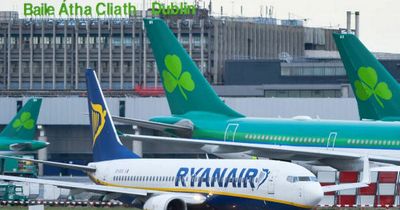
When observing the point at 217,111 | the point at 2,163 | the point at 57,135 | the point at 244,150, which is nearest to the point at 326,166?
the point at 244,150

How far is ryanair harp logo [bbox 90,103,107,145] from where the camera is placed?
5503 centimetres

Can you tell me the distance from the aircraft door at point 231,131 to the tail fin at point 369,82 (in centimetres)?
789

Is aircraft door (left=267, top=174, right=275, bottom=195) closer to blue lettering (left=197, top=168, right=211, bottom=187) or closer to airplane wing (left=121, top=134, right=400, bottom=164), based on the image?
blue lettering (left=197, top=168, right=211, bottom=187)

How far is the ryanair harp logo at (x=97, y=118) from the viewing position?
5503 centimetres

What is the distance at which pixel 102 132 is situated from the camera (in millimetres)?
55000

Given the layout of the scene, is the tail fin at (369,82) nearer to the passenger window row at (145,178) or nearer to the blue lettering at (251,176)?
the passenger window row at (145,178)

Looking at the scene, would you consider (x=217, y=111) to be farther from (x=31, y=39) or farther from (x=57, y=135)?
(x=31, y=39)

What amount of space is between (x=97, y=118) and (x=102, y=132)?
642mm

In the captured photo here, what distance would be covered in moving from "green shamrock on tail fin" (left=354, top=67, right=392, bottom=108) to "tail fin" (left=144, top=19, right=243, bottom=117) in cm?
712

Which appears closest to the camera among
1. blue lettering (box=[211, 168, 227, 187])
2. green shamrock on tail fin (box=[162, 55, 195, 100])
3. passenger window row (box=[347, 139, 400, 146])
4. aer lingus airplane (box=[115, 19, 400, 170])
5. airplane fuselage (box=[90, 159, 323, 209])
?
airplane fuselage (box=[90, 159, 323, 209])

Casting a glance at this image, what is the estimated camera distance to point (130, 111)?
102 meters

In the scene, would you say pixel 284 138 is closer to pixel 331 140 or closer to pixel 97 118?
pixel 331 140

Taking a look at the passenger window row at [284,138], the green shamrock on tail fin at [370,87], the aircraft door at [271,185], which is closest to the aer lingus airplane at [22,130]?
the green shamrock on tail fin at [370,87]

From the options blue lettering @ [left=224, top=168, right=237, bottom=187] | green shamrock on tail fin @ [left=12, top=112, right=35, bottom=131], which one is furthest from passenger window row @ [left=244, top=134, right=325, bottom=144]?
green shamrock on tail fin @ [left=12, top=112, right=35, bottom=131]
